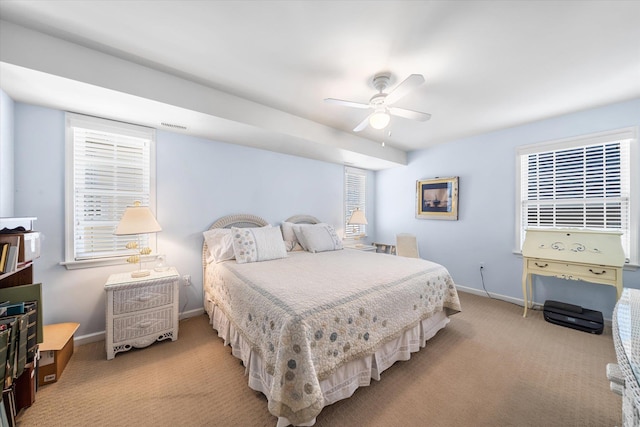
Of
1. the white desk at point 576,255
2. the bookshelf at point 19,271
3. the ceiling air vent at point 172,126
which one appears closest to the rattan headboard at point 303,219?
the ceiling air vent at point 172,126

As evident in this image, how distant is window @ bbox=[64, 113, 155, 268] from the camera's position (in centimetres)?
232

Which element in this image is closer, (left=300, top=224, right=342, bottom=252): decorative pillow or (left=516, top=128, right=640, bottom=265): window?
(left=516, top=128, right=640, bottom=265): window

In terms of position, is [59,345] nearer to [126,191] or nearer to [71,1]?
[126,191]

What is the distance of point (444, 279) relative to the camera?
8.28 ft

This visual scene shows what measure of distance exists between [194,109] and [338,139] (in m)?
1.94

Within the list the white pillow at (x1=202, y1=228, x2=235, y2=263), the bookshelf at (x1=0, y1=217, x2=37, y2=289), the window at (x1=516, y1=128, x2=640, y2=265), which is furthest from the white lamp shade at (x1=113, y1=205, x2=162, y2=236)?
the window at (x1=516, y1=128, x2=640, y2=265)

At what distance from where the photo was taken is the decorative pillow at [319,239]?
3.45 m

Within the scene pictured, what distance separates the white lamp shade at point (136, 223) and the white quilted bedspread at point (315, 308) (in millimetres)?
783

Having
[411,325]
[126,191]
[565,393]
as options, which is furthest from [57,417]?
[565,393]

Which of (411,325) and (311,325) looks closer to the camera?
(311,325)

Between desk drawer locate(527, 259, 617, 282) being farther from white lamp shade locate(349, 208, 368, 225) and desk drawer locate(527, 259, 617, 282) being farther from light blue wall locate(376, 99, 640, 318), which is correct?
white lamp shade locate(349, 208, 368, 225)

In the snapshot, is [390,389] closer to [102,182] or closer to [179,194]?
[179,194]

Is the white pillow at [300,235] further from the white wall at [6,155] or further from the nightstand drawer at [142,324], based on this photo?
the white wall at [6,155]

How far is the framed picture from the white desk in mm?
1192
